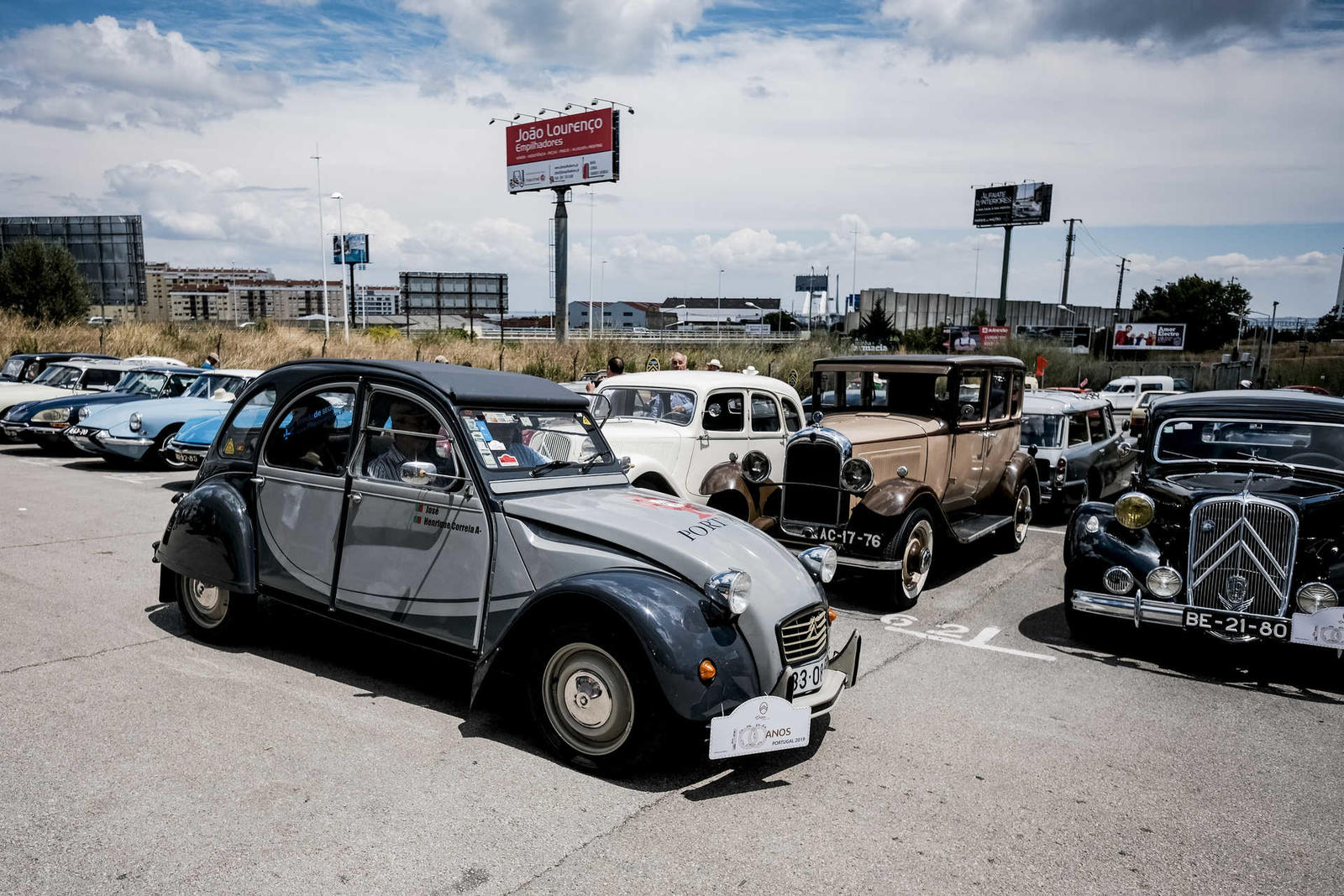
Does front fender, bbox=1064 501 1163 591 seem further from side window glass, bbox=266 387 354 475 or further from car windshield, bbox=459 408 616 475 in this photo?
side window glass, bbox=266 387 354 475

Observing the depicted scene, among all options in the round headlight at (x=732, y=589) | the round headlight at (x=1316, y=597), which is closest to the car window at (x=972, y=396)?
the round headlight at (x=1316, y=597)

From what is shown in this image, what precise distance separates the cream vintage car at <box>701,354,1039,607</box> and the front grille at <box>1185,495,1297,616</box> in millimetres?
2093

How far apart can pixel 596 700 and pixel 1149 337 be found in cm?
7142

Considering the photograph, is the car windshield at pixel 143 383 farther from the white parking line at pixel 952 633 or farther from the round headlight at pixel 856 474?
the white parking line at pixel 952 633

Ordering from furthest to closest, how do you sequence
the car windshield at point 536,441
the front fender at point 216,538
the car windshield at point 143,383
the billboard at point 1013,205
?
the billboard at point 1013,205
the car windshield at point 143,383
the front fender at point 216,538
the car windshield at point 536,441

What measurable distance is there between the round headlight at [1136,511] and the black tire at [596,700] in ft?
13.7

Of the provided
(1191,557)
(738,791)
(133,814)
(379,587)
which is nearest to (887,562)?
(1191,557)

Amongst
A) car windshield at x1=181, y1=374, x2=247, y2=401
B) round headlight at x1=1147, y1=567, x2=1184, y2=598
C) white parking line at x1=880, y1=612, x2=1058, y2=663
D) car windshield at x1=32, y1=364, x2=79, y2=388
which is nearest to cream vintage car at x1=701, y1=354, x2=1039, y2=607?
white parking line at x1=880, y1=612, x2=1058, y2=663

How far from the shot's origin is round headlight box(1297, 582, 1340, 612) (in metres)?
5.42

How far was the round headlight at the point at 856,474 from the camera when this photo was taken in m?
7.36

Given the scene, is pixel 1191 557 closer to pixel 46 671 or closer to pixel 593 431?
pixel 593 431

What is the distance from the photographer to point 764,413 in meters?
9.80

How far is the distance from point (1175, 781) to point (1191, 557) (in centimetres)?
212

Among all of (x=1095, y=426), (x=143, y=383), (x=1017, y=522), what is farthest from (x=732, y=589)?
(x=143, y=383)
